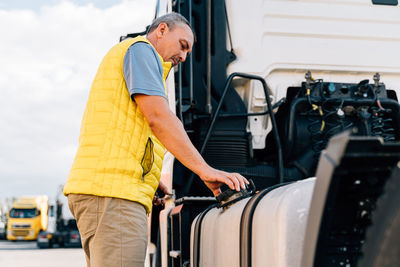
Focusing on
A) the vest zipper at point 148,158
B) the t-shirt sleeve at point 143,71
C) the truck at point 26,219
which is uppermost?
the t-shirt sleeve at point 143,71

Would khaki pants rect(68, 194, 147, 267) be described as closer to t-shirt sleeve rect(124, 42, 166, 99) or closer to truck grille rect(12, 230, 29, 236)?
t-shirt sleeve rect(124, 42, 166, 99)

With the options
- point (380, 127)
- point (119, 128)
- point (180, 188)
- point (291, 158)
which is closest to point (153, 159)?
point (119, 128)

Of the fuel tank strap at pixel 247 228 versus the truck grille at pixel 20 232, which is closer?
the fuel tank strap at pixel 247 228

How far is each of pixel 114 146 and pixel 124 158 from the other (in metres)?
0.06

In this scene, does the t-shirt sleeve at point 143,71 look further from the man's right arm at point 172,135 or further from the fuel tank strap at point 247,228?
the fuel tank strap at point 247,228

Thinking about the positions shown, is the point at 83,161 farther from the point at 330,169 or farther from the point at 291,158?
the point at 291,158

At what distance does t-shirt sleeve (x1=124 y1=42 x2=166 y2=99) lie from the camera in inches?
75.8

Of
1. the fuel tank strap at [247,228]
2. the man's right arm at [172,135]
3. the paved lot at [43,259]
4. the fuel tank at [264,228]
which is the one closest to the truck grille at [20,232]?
the paved lot at [43,259]

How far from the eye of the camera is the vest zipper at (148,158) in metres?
2.03

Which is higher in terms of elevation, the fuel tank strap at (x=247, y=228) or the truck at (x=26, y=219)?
the fuel tank strap at (x=247, y=228)

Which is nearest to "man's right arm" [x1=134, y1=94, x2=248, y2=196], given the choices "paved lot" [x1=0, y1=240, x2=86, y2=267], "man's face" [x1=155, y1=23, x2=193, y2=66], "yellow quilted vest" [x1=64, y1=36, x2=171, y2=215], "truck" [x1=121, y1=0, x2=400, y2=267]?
"yellow quilted vest" [x1=64, y1=36, x2=171, y2=215]

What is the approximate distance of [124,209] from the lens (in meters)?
1.92

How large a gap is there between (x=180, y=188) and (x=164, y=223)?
29 cm

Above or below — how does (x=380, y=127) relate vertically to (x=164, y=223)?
above
